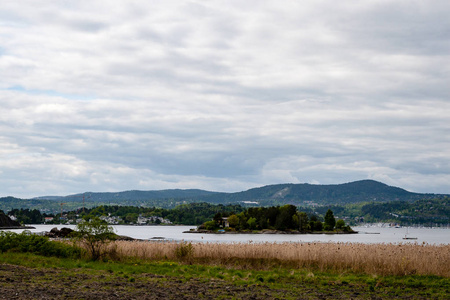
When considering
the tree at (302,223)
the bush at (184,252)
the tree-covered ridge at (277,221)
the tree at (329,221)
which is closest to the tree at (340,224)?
the tree-covered ridge at (277,221)

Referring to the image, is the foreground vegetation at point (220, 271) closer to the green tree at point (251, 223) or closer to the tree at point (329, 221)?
the green tree at point (251, 223)

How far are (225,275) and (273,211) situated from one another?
158 metres

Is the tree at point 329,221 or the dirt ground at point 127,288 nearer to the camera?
the dirt ground at point 127,288

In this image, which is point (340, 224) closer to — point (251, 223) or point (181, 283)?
point (251, 223)

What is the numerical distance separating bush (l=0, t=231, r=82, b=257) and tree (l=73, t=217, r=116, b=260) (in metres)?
1.00

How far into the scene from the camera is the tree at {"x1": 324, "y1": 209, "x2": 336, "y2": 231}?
601 feet

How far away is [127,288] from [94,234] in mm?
11692

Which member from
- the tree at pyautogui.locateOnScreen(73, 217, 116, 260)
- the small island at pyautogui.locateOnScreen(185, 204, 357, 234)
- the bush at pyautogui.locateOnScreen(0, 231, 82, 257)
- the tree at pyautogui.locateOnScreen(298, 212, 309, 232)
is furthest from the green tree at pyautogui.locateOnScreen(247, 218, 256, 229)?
the bush at pyautogui.locateOnScreen(0, 231, 82, 257)

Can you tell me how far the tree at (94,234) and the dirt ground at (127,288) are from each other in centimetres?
685

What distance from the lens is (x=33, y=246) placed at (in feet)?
96.2

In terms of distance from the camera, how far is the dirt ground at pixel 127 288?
17.1m

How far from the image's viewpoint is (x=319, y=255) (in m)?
29.7

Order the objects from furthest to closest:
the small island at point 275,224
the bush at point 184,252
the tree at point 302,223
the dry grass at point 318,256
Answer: the tree at point 302,223 < the small island at point 275,224 < the bush at point 184,252 < the dry grass at point 318,256

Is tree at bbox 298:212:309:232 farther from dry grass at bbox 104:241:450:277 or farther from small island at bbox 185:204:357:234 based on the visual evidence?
dry grass at bbox 104:241:450:277
